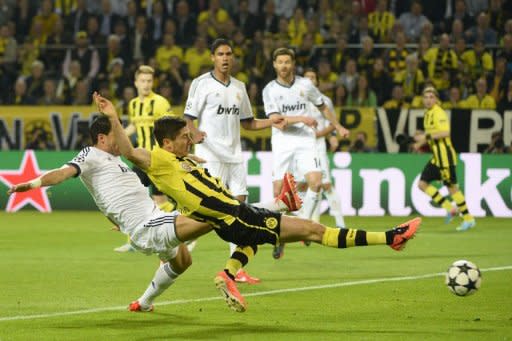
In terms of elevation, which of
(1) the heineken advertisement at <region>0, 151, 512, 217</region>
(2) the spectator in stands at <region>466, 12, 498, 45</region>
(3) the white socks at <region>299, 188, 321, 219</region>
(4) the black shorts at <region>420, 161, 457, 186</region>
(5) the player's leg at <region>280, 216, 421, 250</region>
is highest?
(2) the spectator in stands at <region>466, 12, 498, 45</region>

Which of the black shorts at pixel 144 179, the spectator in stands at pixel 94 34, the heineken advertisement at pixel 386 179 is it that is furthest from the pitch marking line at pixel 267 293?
the spectator in stands at pixel 94 34

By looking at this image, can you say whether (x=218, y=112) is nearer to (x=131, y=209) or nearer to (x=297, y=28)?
(x=131, y=209)

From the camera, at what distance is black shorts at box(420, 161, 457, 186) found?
59.7 ft

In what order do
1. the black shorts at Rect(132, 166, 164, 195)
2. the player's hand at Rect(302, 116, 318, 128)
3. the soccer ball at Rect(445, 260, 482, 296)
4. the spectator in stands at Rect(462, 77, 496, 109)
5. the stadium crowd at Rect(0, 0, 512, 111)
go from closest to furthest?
the soccer ball at Rect(445, 260, 482, 296) < the player's hand at Rect(302, 116, 318, 128) < the black shorts at Rect(132, 166, 164, 195) < the spectator in stands at Rect(462, 77, 496, 109) < the stadium crowd at Rect(0, 0, 512, 111)

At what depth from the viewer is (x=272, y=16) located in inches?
952

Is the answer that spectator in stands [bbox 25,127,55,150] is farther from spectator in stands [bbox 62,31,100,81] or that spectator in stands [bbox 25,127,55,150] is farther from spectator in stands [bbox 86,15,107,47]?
spectator in stands [bbox 86,15,107,47]

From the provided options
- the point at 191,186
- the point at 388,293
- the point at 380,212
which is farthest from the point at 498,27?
the point at 191,186

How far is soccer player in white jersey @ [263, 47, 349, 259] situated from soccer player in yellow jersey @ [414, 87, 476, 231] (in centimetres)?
458

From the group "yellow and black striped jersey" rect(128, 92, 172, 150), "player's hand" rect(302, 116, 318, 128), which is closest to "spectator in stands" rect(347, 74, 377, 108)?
"yellow and black striped jersey" rect(128, 92, 172, 150)

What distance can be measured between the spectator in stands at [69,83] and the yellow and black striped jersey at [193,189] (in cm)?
1401

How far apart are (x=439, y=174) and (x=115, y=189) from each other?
9848mm

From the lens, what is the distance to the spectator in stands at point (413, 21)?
23961 millimetres

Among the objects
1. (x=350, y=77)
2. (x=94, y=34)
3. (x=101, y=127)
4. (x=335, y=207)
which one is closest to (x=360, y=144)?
(x=350, y=77)

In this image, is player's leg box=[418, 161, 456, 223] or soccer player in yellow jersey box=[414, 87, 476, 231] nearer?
soccer player in yellow jersey box=[414, 87, 476, 231]
